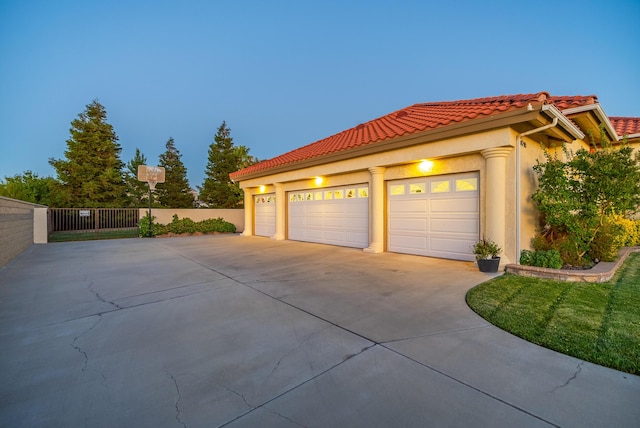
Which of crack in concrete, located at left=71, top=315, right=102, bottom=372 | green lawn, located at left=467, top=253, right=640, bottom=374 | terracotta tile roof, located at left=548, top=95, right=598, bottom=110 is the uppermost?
terracotta tile roof, located at left=548, top=95, right=598, bottom=110

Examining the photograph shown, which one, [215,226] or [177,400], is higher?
[215,226]

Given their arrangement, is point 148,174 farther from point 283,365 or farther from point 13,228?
point 283,365

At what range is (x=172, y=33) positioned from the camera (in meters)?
27.8

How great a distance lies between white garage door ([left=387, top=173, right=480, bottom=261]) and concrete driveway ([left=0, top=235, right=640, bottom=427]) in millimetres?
2678

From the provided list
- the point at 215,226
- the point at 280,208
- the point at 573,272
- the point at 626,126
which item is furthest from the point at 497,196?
A: the point at 215,226

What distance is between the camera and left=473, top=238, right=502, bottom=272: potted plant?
5859mm

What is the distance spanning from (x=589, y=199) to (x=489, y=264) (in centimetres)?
251

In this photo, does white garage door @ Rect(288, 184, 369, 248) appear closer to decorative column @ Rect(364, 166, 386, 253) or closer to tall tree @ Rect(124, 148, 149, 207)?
decorative column @ Rect(364, 166, 386, 253)

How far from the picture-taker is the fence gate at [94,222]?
1648 centimetres

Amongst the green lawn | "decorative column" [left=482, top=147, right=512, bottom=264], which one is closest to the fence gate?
"decorative column" [left=482, top=147, right=512, bottom=264]

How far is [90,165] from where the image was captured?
953 inches

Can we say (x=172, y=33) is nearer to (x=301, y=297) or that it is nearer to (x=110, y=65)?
(x=110, y=65)

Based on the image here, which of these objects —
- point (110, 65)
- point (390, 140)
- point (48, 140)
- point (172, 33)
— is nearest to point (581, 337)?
point (390, 140)

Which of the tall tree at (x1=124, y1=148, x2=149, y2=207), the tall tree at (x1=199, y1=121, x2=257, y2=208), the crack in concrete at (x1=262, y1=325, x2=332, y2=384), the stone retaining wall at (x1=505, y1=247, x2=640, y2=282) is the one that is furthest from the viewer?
the tall tree at (x1=199, y1=121, x2=257, y2=208)
